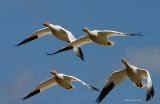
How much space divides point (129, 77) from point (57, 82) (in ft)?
8.44

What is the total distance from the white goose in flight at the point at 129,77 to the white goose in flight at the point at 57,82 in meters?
0.97

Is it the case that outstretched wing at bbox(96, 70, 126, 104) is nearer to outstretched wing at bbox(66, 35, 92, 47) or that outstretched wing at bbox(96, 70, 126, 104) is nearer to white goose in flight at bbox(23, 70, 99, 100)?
white goose in flight at bbox(23, 70, 99, 100)

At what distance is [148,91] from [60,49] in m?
5.02

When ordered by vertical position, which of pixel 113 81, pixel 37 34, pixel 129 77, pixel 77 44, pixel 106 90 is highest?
pixel 77 44

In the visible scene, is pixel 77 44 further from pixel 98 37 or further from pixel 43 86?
pixel 43 86

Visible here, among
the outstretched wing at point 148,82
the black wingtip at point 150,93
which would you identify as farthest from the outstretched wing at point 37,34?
the black wingtip at point 150,93

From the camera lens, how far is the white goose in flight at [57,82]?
2342cm

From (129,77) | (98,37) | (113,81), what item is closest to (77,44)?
(98,37)

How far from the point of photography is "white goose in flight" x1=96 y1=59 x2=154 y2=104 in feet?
71.2

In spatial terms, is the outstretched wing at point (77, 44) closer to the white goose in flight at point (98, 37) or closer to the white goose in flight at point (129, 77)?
the white goose in flight at point (98, 37)

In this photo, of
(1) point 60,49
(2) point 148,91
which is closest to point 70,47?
(1) point 60,49

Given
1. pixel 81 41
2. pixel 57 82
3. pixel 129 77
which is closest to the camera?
pixel 129 77

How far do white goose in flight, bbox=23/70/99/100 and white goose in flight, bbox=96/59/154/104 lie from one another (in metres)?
0.97

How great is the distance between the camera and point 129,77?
23.0 m
